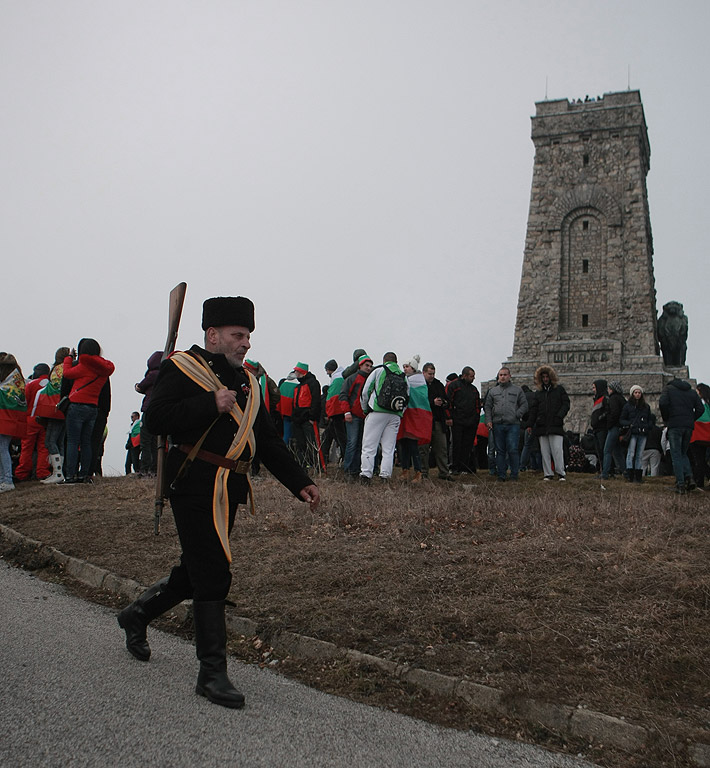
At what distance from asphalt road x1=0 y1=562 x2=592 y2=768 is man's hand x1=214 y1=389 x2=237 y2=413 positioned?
4.88 ft

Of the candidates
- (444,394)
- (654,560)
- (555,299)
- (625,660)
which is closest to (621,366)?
(555,299)

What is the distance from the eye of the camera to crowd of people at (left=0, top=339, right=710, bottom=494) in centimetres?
1155

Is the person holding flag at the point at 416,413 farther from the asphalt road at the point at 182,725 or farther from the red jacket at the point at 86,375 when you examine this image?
the asphalt road at the point at 182,725

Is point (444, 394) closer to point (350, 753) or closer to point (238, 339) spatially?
point (238, 339)

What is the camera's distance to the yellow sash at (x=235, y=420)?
13.5 feet

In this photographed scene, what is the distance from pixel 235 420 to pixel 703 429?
10.5m

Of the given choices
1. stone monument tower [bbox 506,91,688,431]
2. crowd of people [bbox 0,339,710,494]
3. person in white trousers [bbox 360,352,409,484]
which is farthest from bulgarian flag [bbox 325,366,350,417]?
stone monument tower [bbox 506,91,688,431]

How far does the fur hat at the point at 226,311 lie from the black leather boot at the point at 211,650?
1.54 m

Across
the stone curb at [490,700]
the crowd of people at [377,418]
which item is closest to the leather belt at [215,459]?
the stone curb at [490,700]

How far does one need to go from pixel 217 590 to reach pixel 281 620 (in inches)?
56.4

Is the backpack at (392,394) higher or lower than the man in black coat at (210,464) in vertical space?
higher

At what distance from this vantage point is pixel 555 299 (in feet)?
103

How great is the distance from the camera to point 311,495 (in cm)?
459

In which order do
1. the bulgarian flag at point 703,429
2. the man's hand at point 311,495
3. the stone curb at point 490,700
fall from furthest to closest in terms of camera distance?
the bulgarian flag at point 703,429, the man's hand at point 311,495, the stone curb at point 490,700
